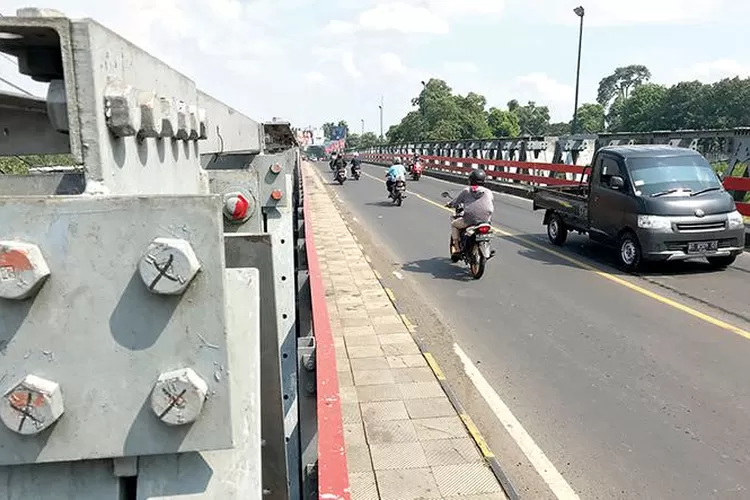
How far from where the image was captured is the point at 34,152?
6.50ft

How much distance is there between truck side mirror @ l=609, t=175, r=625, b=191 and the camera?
10.4 m

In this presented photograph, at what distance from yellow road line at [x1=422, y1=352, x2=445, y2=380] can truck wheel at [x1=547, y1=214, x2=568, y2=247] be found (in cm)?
722

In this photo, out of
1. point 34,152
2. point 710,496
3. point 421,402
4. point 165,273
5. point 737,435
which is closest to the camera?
point 165,273

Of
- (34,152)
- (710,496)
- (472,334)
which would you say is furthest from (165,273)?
(472,334)

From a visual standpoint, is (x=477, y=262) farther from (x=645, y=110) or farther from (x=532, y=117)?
(x=532, y=117)

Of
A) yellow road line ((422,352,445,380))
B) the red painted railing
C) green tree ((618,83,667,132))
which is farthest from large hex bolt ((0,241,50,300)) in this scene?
green tree ((618,83,667,132))

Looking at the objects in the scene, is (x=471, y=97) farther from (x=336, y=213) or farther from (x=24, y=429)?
(x=24, y=429)

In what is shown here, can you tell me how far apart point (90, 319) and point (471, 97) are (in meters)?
109

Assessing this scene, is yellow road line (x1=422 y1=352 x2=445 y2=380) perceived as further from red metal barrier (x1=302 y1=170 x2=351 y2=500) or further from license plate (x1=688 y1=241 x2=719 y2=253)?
A: license plate (x1=688 y1=241 x2=719 y2=253)

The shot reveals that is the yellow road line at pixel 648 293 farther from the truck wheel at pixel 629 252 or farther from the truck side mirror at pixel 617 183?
the truck side mirror at pixel 617 183

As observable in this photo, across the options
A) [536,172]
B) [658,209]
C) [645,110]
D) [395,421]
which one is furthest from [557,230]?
[645,110]

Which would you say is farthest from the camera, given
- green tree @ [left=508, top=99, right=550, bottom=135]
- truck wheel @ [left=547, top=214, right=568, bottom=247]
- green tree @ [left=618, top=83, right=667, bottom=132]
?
green tree @ [left=508, top=99, right=550, bottom=135]

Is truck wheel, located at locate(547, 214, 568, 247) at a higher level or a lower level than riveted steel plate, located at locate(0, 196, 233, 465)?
lower

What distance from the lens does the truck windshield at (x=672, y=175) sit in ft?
33.2
